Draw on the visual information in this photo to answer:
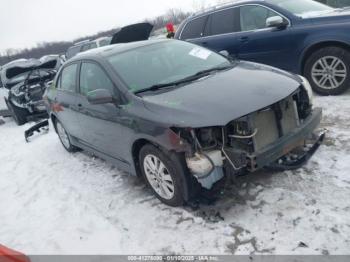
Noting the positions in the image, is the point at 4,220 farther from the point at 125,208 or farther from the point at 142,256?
the point at 142,256

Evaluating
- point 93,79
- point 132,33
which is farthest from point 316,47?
point 132,33

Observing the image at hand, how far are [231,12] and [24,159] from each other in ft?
16.3

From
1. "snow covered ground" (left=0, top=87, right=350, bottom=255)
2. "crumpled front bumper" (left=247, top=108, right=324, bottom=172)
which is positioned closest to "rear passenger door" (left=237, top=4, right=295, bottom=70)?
"snow covered ground" (left=0, top=87, right=350, bottom=255)

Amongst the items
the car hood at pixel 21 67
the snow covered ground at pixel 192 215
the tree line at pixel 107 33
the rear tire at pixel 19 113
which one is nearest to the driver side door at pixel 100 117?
the snow covered ground at pixel 192 215

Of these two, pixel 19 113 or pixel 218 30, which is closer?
pixel 218 30

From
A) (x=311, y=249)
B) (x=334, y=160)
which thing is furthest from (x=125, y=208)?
(x=334, y=160)

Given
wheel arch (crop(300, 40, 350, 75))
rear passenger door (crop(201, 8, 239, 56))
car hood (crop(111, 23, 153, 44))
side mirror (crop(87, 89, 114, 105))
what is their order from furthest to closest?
car hood (crop(111, 23, 153, 44)) → rear passenger door (crop(201, 8, 239, 56)) → wheel arch (crop(300, 40, 350, 75)) → side mirror (crop(87, 89, 114, 105))

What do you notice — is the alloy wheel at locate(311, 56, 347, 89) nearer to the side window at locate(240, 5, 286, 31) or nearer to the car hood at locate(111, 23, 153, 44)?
the side window at locate(240, 5, 286, 31)

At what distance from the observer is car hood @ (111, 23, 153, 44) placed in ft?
30.2

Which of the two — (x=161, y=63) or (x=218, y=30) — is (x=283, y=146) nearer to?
(x=161, y=63)

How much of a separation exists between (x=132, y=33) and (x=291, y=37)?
15.9 ft

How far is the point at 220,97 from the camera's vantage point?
3.42m

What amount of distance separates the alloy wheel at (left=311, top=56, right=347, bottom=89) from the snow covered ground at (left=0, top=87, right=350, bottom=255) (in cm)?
71

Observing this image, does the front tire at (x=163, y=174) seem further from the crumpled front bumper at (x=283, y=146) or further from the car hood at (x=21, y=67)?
the car hood at (x=21, y=67)
